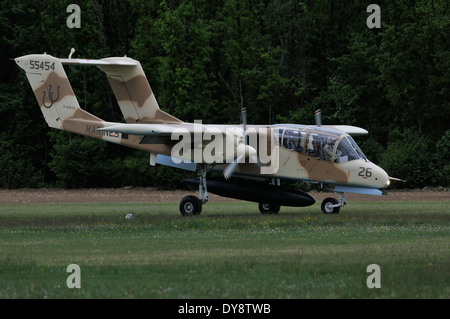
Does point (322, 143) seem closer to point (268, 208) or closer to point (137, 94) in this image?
point (268, 208)

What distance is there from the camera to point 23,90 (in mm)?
68312

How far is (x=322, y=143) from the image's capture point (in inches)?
1312

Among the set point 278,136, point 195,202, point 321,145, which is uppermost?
point 278,136

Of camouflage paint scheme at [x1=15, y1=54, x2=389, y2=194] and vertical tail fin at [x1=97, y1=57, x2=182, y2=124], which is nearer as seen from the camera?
camouflage paint scheme at [x1=15, y1=54, x2=389, y2=194]

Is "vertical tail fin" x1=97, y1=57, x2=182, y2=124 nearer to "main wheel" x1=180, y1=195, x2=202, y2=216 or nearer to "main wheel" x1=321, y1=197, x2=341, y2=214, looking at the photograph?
"main wheel" x1=180, y1=195, x2=202, y2=216

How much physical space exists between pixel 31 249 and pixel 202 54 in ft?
149

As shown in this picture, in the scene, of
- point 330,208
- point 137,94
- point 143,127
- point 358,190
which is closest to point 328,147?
point 358,190

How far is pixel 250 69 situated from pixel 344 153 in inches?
1406

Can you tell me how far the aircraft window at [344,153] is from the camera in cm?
3303

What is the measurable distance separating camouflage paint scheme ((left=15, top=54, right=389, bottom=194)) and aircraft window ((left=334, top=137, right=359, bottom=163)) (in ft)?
0.57

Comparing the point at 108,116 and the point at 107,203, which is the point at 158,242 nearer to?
the point at 107,203

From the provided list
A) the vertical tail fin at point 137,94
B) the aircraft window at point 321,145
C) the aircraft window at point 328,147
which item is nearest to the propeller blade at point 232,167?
the aircraft window at point 321,145

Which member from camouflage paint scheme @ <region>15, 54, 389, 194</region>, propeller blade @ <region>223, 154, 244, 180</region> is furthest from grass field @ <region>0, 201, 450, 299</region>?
camouflage paint scheme @ <region>15, 54, 389, 194</region>

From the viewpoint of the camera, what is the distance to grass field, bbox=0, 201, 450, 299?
1489cm
